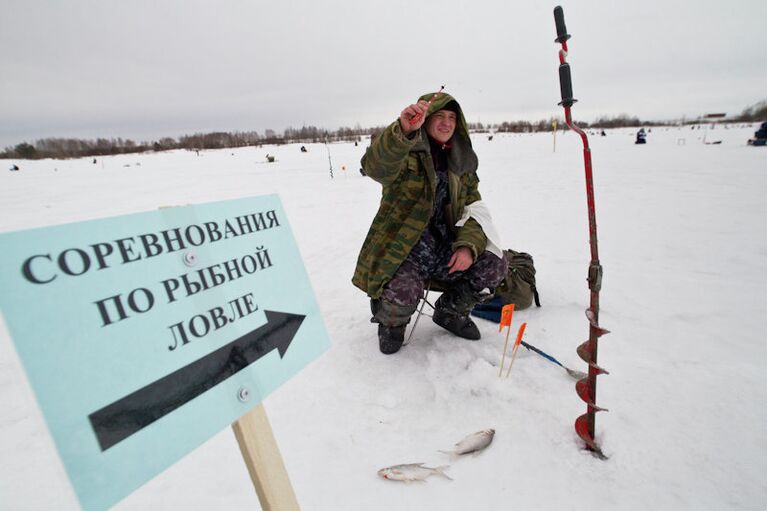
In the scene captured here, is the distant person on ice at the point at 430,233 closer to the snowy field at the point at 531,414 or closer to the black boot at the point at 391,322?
the black boot at the point at 391,322

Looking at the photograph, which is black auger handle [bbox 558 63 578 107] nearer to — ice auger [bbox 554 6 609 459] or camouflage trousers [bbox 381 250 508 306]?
ice auger [bbox 554 6 609 459]

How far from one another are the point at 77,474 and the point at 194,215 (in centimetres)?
49

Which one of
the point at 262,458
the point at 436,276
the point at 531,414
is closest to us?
the point at 262,458

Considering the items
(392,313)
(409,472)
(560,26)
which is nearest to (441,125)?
(560,26)

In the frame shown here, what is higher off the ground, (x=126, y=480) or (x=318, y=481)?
(x=126, y=480)

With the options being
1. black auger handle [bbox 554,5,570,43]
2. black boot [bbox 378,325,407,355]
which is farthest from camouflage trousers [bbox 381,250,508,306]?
black auger handle [bbox 554,5,570,43]

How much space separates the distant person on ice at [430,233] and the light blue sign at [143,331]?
3.41 ft

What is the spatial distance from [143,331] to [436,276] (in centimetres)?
170

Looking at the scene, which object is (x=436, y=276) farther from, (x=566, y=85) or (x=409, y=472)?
(x=566, y=85)

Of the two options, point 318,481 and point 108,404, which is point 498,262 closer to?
point 318,481

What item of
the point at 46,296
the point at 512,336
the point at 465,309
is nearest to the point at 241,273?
the point at 46,296

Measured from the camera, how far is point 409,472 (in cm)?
126

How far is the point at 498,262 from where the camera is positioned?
200cm

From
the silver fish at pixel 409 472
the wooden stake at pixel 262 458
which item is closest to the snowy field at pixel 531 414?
the silver fish at pixel 409 472
